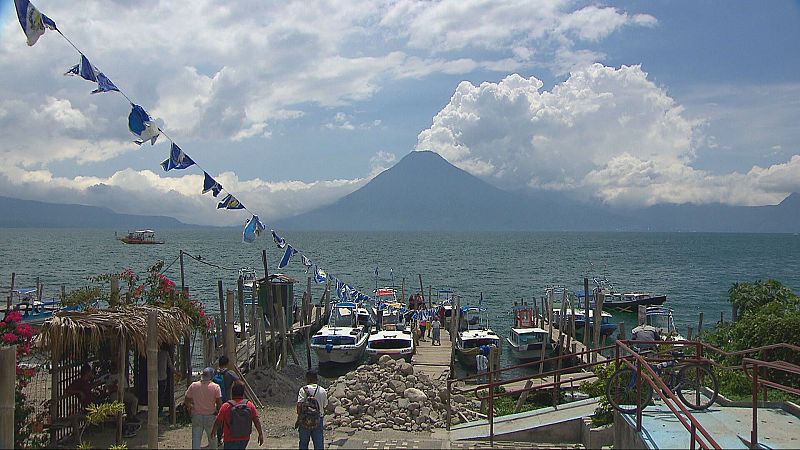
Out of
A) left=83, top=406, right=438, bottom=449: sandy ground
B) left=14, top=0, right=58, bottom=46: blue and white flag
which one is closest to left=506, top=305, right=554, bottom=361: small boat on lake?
left=83, top=406, right=438, bottom=449: sandy ground

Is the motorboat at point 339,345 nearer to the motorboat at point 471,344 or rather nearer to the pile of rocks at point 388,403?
the motorboat at point 471,344

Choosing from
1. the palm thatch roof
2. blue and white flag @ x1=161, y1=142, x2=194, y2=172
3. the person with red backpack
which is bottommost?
the person with red backpack

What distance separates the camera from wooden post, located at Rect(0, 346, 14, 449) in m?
8.91

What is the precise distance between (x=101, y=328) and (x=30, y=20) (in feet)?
16.5

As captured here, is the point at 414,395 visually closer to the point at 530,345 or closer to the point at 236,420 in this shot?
the point at 236,420

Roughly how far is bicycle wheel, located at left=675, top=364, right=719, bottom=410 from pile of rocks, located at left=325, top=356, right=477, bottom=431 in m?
5.10

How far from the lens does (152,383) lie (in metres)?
11.2

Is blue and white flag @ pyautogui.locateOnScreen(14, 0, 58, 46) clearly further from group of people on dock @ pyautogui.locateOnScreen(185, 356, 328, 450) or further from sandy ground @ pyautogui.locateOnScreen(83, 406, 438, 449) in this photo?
sandy ground @ pyautogui.locateOnScreen(83, 406, 438, 449)

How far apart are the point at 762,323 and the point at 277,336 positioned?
2126 centimetres

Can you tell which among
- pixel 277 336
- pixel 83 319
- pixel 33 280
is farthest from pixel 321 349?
pixel 33 280

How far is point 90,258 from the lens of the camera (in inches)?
4277

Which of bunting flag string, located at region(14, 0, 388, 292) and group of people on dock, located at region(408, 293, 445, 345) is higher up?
bunting flag string, located at region(14, 0, 388, 292)

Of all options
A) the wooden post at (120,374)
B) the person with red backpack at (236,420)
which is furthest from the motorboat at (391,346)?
the person with red backpack at (236,420)

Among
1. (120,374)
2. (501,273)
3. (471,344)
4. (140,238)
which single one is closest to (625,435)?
(120,374)
